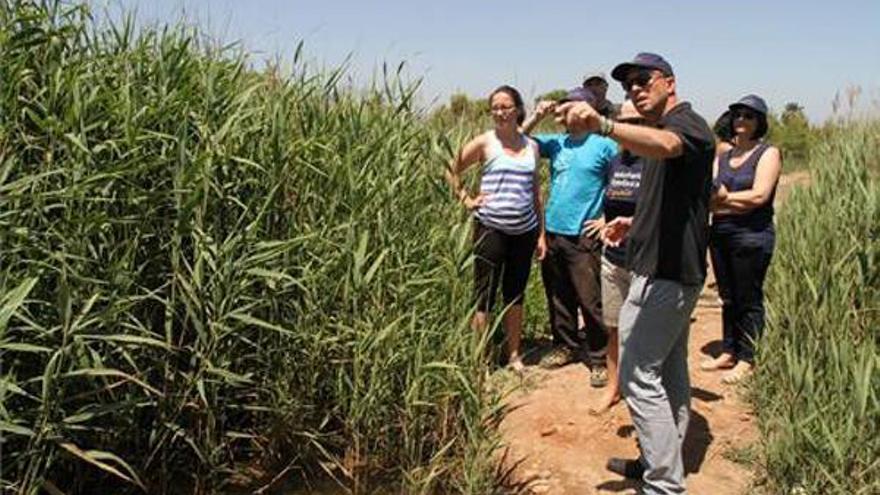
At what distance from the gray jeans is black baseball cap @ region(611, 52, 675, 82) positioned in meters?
0.83

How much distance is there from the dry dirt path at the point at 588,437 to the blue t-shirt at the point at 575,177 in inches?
39.9

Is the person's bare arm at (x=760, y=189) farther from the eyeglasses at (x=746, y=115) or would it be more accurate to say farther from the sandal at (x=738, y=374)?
the sandal at (x=738, y=374)

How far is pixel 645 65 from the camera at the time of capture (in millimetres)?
3055

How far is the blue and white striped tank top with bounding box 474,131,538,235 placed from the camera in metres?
4.66

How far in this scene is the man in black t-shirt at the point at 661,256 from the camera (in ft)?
9.97

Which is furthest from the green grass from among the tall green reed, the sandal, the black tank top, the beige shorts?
the tall green reed

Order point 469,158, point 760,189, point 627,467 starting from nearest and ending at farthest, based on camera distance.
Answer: point 627,467
point 760,189
point 469,158

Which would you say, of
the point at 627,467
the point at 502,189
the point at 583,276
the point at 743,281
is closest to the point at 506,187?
the point at 502,189

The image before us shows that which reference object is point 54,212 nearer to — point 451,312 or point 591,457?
point 451,312

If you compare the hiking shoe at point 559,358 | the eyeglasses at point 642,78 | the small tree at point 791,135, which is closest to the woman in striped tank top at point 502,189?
the hiking shoe at point 559,358

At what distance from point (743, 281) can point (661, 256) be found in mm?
1838

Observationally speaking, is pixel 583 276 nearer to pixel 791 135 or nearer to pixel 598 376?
pixel 598 376

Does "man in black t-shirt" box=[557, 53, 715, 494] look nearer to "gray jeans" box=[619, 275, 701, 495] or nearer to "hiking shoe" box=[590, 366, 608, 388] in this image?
"gray jeans" box=[619, 275, 701, 495]

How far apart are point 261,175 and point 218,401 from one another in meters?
A: 1.04
